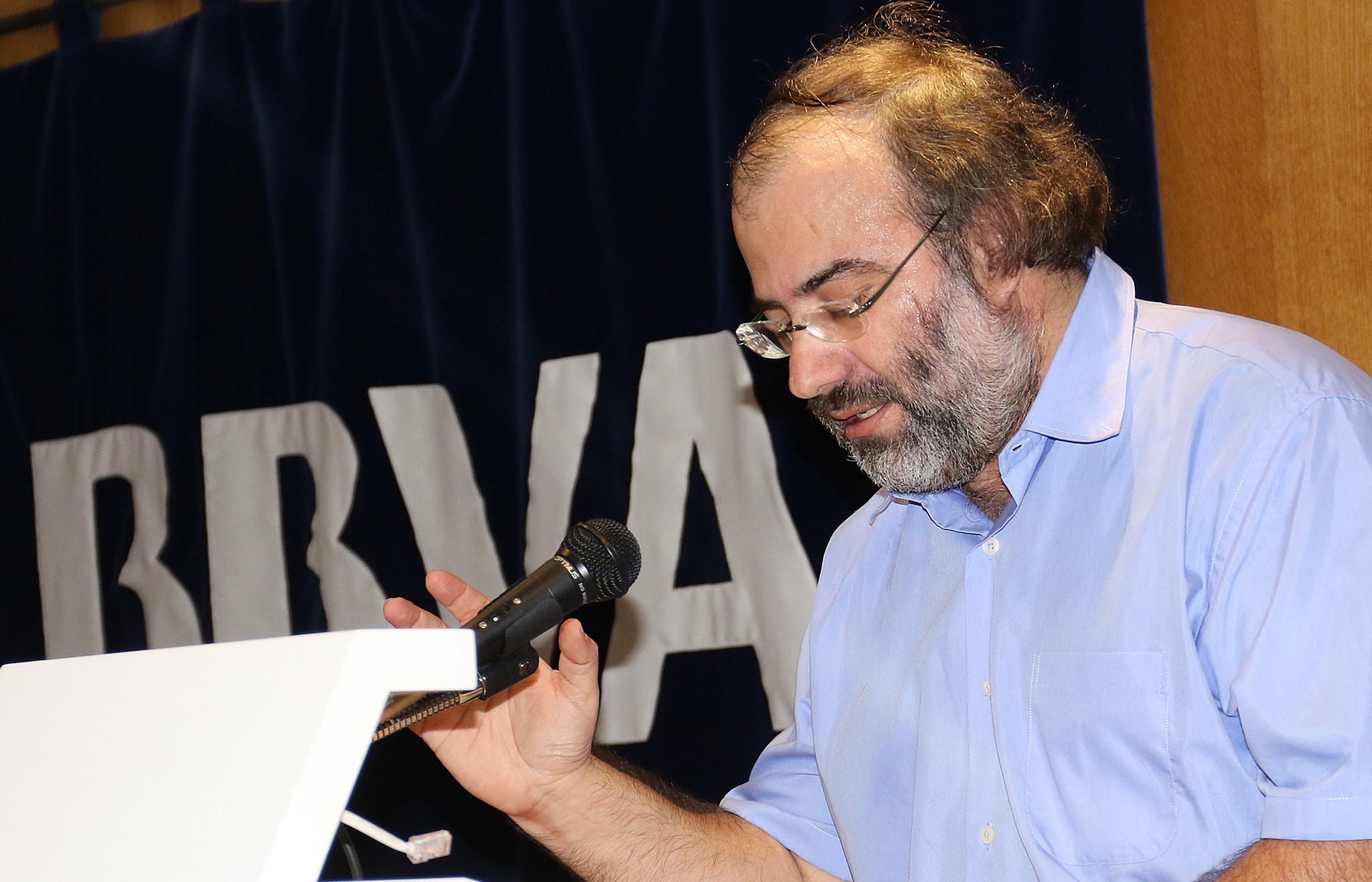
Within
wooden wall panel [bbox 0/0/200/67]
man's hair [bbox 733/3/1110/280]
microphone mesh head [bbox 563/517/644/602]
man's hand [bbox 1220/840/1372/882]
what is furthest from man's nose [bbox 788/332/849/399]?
wooden wall panel [bbox 0/0/200/67]

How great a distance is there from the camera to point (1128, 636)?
1185mm

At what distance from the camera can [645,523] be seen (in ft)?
7.70

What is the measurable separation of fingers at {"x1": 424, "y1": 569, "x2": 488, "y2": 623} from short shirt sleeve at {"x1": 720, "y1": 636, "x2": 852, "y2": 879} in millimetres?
504

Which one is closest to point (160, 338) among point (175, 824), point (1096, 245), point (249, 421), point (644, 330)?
point (249, 421)

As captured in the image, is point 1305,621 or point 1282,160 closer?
point 1305,621

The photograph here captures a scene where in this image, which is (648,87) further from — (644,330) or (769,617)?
(769,617)

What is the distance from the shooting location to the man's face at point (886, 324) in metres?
1.37

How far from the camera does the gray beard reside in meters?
1.39

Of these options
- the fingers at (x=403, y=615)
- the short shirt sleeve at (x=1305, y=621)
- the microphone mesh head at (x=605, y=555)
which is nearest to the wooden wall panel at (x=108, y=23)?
the fingers at (x=403, y=615)

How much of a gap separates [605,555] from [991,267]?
24.7 inches

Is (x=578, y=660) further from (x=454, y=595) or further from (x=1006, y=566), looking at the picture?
(x=1006, y=566)

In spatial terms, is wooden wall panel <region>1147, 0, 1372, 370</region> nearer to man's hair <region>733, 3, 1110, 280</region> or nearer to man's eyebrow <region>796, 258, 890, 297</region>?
man's hair <region>733, 3, 1110, 280</region>

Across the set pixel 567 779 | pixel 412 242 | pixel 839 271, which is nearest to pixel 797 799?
pixel 567 779

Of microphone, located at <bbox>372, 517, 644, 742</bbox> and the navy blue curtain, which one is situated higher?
the navy blue curtain
